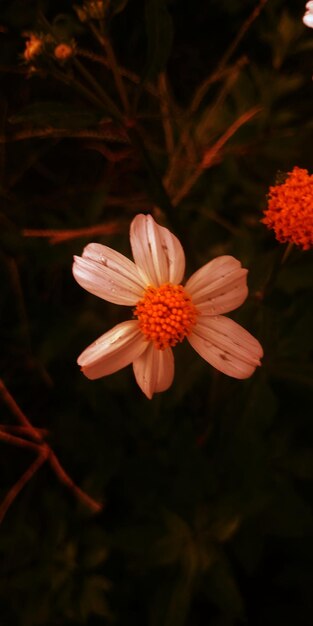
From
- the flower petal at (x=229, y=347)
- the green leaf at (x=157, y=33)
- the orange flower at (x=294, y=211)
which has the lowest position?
Answer: the flower petal at (x=229, y=347)

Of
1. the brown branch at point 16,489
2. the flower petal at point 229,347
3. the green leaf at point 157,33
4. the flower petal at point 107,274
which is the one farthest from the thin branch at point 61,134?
the brown branch at point 16,489

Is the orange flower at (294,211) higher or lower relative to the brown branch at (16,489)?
higher

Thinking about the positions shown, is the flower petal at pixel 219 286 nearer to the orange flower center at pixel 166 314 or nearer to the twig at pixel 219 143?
the orange flower center at pixel 166 314

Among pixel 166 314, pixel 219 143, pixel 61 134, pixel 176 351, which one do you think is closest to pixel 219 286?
pixel 166 314

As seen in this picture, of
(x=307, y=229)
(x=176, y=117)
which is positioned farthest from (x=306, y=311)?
(x=176, y=117)

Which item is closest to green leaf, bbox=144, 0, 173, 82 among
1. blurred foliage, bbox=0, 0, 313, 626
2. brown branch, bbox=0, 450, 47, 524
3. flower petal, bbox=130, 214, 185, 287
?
blurred foliage, bbox=0, 0, 313, 626

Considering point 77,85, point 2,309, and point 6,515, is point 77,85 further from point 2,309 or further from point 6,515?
point 6,515
